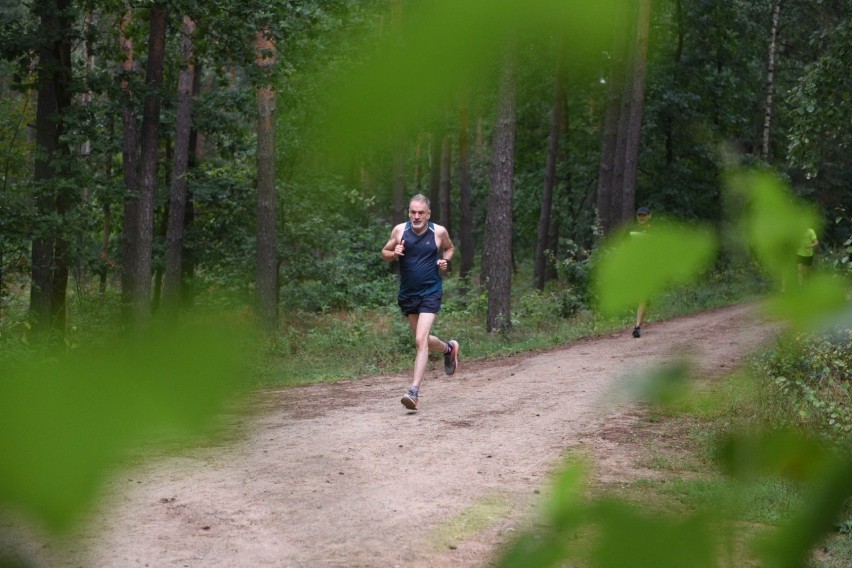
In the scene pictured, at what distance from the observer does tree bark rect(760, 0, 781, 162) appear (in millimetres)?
1003

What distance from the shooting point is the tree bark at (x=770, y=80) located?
1.00 meters

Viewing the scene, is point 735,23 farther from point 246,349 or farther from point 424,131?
point 246,349

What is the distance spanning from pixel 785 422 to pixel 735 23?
0.68m

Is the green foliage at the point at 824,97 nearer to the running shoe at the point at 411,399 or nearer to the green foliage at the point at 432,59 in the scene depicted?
the green foliage at the point at 432,59

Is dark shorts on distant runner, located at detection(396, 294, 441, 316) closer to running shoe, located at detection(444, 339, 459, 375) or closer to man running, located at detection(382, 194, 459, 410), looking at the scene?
man running, located at detection(382, 194, 459, 410)

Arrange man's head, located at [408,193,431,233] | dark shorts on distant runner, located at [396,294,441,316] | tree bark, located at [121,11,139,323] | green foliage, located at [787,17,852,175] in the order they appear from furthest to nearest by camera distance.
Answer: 1. tree bark, located at [121,11,139,323]
2. dark shorts on distant runner, located at [396,294,441,316]
3. man's head, located at [408,193,431,233]
4. green foliage, located at [787,17,852,175]

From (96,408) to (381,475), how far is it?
20.7ft

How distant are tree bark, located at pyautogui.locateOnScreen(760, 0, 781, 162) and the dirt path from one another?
0.19 m

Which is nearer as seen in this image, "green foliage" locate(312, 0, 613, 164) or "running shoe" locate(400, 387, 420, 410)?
"green foliage" locate(312, 0, 613, 164)

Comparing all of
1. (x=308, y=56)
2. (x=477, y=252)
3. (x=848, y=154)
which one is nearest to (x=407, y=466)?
(x=848, y=154)

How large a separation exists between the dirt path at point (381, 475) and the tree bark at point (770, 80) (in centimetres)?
19

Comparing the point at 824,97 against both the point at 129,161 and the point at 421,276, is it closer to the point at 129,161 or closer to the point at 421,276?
the point at 421,276

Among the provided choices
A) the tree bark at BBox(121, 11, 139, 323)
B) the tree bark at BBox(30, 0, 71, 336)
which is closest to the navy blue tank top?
the tree bark at BBox(30, 0, 71, 336)

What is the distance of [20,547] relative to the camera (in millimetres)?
720
